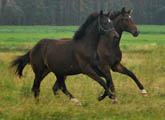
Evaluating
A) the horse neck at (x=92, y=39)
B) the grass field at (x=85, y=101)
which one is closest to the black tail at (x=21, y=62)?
the grass field at (x=85, y=101)

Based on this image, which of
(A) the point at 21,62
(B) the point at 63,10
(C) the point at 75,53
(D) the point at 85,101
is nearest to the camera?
(C) the point at 75,53

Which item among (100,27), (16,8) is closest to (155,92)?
(100,27)

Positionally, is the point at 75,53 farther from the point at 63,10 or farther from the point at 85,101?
the point at 63,10

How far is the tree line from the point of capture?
212 ft

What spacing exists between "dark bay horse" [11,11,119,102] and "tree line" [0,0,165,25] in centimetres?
5435

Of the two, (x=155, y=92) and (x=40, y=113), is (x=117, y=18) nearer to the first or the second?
(x=155, y=92)

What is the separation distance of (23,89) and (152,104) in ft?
10.7

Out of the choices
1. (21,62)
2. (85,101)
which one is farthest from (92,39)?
(21,62)

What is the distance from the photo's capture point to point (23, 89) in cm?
963

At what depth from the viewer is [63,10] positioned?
71.6 meters

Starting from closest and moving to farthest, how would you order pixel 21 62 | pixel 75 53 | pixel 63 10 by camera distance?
pixel 75 53, pixel 21 62, pixel 63 10

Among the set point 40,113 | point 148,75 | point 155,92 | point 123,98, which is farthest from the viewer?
point 148,75

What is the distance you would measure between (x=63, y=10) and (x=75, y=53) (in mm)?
63920

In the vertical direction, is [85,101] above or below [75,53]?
below
